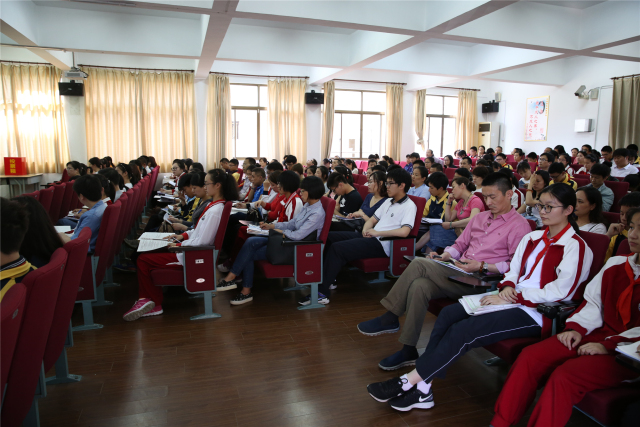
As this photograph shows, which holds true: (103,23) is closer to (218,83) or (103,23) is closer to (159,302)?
(218,83)

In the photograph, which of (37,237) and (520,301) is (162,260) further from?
(520,301)

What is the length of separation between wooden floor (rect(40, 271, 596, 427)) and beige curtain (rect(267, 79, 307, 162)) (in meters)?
8.59

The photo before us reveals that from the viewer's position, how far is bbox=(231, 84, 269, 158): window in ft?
38.0

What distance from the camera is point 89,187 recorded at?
10.7 feet

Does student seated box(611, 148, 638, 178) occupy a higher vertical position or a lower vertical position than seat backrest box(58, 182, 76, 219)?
higher

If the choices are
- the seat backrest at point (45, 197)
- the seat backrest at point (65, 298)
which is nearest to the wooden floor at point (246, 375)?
the seat backrest at point (65, 298)

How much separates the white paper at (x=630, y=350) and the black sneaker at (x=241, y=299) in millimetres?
2695

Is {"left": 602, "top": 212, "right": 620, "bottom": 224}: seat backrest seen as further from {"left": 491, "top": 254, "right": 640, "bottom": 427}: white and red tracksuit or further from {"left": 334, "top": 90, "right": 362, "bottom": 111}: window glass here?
{"left": 334, "top": 90, "right": 362, "bottom": 111}: window glass

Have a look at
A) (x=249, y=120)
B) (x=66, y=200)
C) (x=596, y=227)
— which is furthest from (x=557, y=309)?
(x=249, y=120)

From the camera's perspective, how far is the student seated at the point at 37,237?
1938mm

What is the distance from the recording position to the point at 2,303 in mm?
1091

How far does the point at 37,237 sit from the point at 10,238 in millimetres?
474

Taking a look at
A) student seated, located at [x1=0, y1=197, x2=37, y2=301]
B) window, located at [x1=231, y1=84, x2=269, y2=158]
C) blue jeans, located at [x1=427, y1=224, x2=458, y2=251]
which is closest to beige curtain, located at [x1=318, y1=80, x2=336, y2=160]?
window, located at [x1=231, y1=84, x2=269, y2=158]

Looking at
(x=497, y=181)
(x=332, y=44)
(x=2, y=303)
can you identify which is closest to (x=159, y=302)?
(x=2, y=303)
